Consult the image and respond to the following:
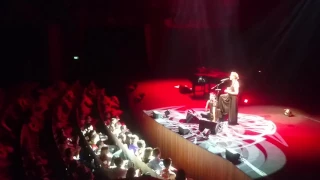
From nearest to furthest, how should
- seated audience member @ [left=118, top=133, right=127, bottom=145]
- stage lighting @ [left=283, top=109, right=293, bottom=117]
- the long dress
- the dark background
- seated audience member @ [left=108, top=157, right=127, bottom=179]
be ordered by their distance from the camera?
1. seated audience member @ [left=108, top=157, right=127, bottom=179]
2. the long dress
3. seated audience member @ [left=118, top=133, right=127, bottom=145]
4. stage lighting @ [left=283, top=109, right=293, bottom=117]
5. the dark background

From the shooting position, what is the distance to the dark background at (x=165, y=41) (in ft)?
38.4

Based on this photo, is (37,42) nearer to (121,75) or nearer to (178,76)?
(121,75)

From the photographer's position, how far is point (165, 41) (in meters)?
14.5

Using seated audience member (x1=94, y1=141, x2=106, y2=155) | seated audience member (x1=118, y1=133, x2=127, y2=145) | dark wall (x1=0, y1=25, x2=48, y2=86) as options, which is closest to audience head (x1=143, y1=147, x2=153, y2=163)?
seated audience member (x1=94, y1=141, x2=106, y2=155)

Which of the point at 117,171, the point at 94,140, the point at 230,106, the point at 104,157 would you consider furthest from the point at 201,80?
the point at 117,171

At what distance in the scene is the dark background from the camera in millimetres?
11719

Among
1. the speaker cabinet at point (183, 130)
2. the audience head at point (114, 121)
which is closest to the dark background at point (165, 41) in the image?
the audience head at point (114, 121)

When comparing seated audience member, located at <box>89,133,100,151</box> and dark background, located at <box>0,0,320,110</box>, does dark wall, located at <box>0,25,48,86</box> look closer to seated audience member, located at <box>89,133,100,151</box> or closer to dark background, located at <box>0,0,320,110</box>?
dark background, located at <box>0,0,320,110</box>

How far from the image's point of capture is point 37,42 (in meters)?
13.5

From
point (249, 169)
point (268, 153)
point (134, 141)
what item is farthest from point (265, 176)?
point (134, 141)

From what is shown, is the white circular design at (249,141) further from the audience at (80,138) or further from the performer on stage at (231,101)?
the audience at (80,138)

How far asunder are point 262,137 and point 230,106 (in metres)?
0.96

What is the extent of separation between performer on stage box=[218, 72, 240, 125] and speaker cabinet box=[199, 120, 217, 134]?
A: 2.27ft

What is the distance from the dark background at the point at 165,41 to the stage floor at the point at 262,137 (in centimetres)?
200
